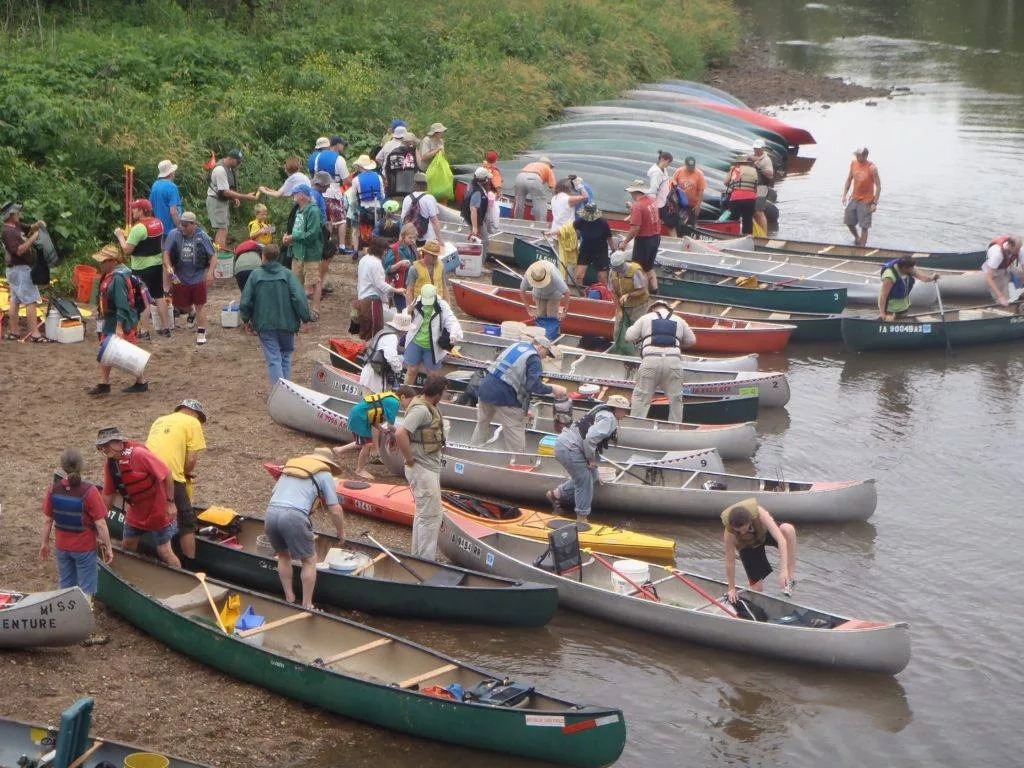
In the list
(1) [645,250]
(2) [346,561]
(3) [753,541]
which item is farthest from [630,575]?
(1) [645,250]

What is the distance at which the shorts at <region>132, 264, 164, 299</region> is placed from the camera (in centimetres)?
1839

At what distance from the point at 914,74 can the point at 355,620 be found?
4436cm

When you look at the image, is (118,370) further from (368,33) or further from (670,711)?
(368,33)

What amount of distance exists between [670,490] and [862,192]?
13.5m

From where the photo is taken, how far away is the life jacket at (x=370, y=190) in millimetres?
21766

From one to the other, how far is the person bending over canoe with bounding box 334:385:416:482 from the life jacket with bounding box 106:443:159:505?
334cm

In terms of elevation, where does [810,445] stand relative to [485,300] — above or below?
below

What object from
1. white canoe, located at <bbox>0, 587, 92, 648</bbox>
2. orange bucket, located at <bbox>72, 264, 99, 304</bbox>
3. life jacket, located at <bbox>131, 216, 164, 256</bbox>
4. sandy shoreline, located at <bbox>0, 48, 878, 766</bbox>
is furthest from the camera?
orange bucket, located at <bbox>72, 264, 99, 304</bbox>

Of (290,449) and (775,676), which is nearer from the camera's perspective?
(775,676)

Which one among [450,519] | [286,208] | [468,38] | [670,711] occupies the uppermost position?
[468,38]

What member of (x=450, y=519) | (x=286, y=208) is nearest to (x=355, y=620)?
(x=450, y=519)

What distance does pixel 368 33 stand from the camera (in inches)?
1419

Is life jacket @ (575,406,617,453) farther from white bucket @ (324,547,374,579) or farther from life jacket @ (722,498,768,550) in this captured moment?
white bucket @ (324,547,374,579)

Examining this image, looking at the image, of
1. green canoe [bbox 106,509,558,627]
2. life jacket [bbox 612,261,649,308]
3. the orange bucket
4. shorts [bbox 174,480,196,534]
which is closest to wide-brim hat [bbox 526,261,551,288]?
life jacket [bbox 612,261,649,308]
